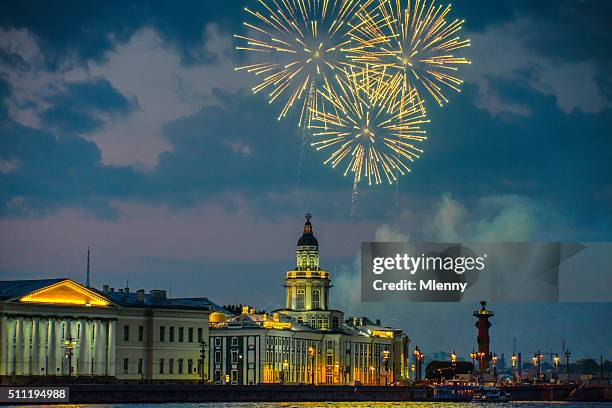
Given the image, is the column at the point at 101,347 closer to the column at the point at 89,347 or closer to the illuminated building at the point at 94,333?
the illuminated building at the point at 94,333

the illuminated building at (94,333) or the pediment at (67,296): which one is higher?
the pediment at (67,296)

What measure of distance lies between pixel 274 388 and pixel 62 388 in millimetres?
26531

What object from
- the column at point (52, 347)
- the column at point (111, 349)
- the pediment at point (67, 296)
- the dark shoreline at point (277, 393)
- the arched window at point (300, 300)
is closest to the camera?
the dark shoreline at point (277, 393)

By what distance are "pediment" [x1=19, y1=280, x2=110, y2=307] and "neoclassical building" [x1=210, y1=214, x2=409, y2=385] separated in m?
28.8

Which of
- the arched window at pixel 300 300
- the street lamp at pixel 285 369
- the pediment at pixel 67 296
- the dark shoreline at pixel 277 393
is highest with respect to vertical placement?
the arched window at pixel 300 300

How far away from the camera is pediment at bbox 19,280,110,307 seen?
404ft

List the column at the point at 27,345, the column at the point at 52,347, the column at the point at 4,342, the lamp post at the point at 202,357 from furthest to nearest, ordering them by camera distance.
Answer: the lamp post at the point at 202,357 → the column at the point at 52,347 → the column at the point at 27,345 → the column at the point at 4,342

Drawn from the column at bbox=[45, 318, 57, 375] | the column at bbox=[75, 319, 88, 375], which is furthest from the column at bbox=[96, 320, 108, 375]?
the column at bbox=[45, 318, 57, 375]

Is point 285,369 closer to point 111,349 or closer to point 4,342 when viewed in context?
point 111,349

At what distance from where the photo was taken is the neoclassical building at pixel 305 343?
516ft

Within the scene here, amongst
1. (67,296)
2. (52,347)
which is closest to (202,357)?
(67,296)

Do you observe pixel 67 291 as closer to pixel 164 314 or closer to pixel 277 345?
pixel 164 314

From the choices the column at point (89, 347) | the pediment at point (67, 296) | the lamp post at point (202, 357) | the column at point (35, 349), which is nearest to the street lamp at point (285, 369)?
the lamp post at point (202, 357)

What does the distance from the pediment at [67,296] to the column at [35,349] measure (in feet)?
6.41
